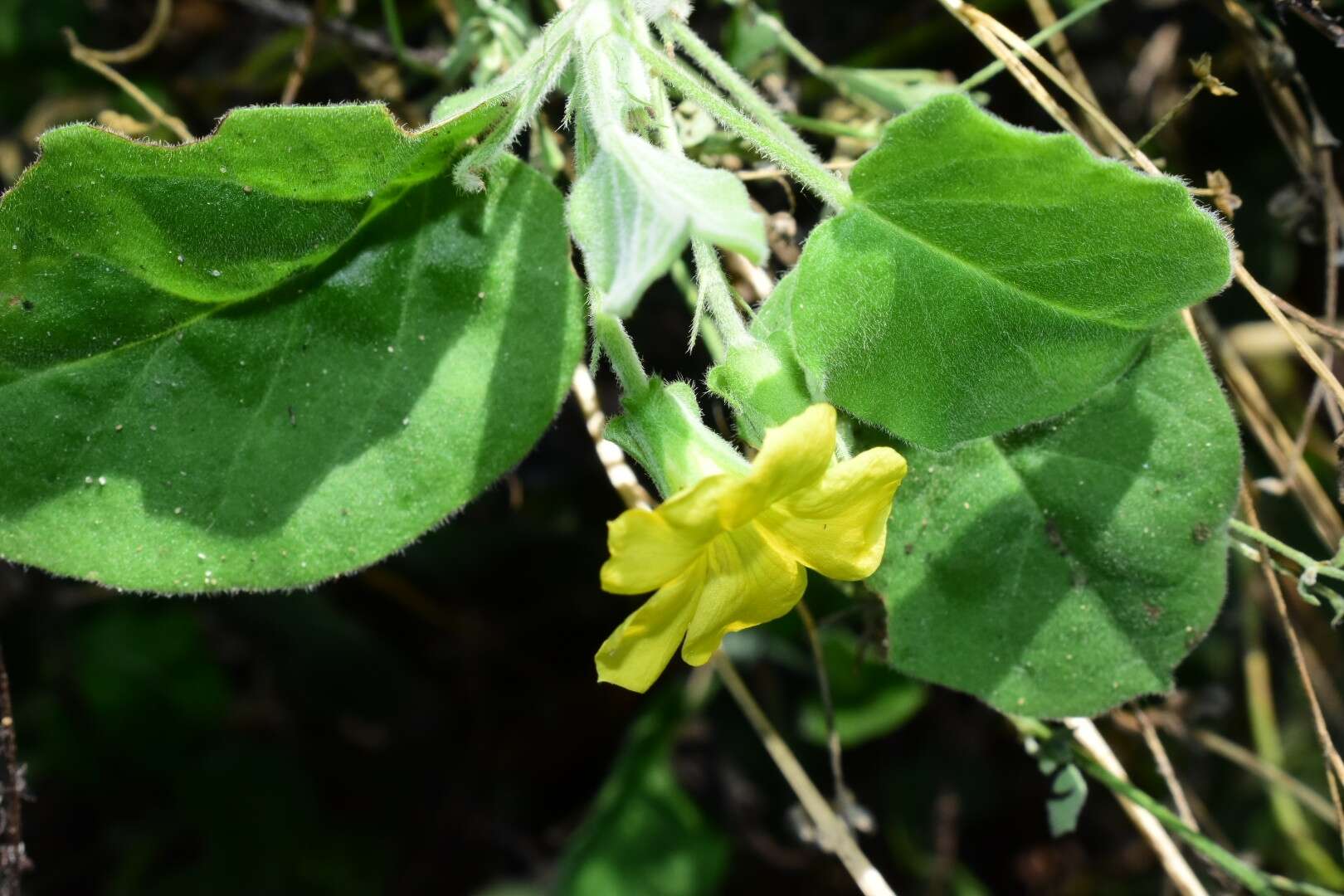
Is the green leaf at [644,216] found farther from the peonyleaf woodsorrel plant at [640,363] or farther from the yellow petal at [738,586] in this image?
the yellow petal at [738,586]

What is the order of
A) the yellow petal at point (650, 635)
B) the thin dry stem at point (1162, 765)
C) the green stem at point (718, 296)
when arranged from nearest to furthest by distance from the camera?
the yellow petal at point (650, 635), the green stem at point (718, 296), the thin dry stem at point (1162, 765)

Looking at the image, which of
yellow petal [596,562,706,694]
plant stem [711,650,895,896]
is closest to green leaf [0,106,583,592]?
yellow petal [596,562,706,694]

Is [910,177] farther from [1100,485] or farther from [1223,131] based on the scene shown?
[1223,131]

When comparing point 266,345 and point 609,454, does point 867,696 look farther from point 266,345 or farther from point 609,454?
point 266,345

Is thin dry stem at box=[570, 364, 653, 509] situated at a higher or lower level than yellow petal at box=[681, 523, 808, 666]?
lower

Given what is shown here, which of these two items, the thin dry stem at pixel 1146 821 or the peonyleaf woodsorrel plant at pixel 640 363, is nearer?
the peonyleaf woodsorrel plant at pixel 640 363

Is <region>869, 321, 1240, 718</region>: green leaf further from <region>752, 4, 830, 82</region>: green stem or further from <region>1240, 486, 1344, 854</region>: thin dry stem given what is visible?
<region>752, 4, 830, 82</region>: green stem

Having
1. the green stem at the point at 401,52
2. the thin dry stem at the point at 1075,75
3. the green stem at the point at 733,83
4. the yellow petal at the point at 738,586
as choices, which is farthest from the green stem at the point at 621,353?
the thin dry stem at the point at 1075,75
